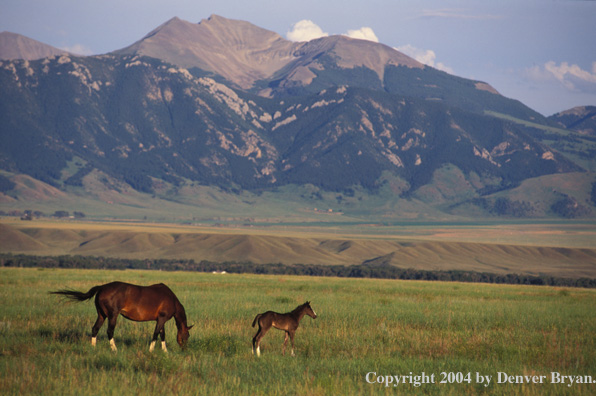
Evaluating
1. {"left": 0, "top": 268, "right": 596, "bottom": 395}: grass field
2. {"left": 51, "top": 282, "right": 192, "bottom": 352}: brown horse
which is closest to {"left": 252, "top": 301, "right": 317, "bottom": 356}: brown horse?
{"left": 0, "top": 268, "right": 596, "bottom": 395}: grass field

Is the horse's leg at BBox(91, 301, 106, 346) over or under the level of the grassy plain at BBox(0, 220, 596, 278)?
over

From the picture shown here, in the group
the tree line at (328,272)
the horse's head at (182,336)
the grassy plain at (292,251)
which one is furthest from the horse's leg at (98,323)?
the grassy plain at (292,251)

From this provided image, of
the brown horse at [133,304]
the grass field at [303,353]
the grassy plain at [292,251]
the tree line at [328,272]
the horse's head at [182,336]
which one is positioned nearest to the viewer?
the grass field at [303,353]

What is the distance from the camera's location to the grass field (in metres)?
14.1

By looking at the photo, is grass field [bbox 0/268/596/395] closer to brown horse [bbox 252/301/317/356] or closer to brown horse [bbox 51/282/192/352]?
brown horse [bbox 252/301/317/356]

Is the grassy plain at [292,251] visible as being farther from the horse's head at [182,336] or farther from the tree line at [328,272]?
the horse's head at [182,336]

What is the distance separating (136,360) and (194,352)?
189 centimetres

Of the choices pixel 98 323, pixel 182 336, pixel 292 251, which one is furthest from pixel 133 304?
pixel 292 251

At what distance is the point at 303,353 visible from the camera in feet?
59.7

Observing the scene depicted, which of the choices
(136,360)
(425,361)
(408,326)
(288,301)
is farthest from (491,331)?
(136,360)

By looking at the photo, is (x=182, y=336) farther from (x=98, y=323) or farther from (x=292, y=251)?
(x=292, y=251)

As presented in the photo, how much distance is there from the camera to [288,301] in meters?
31.7

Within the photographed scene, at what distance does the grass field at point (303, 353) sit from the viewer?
14125mm

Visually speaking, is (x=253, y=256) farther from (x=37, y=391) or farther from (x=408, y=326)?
(x=37, y=391)
